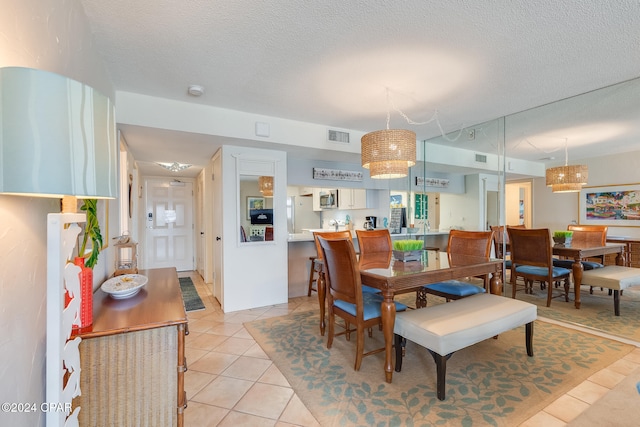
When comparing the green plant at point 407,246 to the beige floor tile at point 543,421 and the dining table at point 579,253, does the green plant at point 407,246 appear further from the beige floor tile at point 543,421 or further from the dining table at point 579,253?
the dining table at point 579,253

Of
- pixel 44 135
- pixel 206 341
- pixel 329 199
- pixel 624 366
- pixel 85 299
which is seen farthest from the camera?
pixel 329 199

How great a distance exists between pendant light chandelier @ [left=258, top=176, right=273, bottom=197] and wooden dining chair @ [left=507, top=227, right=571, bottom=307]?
3107 millimetres

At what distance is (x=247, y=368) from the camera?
233cm

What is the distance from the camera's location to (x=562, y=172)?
358 cm

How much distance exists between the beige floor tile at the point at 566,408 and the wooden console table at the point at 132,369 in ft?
6.80

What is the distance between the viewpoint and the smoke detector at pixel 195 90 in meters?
2.64

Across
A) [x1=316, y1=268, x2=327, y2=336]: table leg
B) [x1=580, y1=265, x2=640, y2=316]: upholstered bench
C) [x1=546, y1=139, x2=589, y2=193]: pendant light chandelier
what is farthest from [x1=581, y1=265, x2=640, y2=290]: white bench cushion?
[x1=316, y1=268, x2=327, y2=336]: table leg

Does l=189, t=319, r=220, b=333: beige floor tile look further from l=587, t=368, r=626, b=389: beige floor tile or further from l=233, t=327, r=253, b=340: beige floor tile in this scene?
l=587, t=368, r=626, b=389: beige floor tile

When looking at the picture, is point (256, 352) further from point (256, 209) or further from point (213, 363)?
point (256, 209)

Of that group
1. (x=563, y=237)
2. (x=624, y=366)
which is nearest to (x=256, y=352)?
(x=624, y=366)

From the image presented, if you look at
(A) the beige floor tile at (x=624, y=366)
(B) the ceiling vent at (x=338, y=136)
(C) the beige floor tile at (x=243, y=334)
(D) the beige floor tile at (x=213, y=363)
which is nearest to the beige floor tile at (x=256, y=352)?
(D) the beige floor tile at (x=213, y=363)

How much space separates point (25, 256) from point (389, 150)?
2.41m

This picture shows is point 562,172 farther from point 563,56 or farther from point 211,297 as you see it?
point 211,297

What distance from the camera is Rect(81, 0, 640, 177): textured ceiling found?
1699 mm
